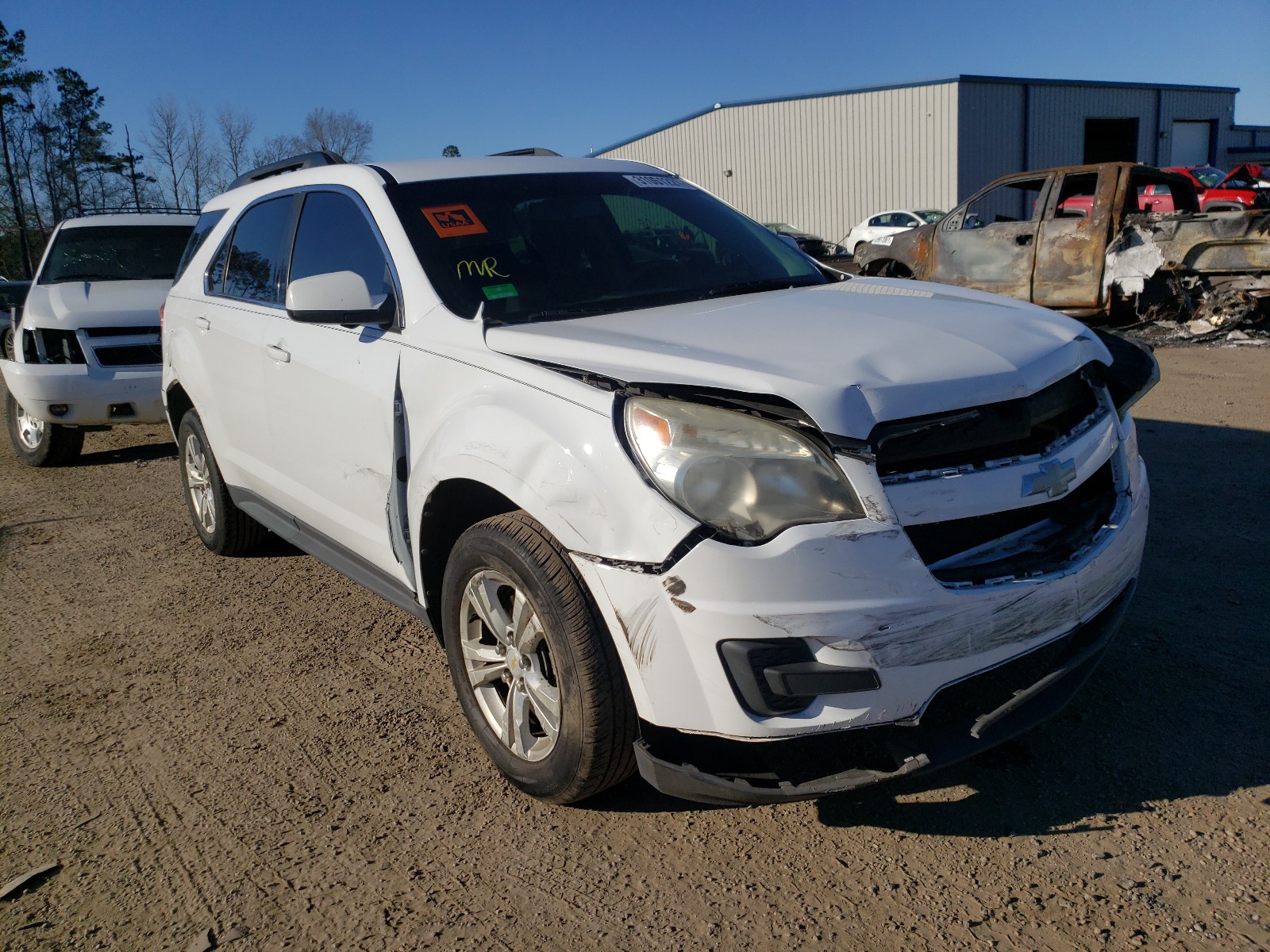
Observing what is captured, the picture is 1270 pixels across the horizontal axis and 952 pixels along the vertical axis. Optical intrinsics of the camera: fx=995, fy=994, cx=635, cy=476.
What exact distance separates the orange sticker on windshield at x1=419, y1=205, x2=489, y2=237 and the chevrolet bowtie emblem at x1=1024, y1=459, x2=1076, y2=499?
1963 millimetres

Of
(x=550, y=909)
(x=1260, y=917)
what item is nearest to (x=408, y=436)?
(x=550, y=909)

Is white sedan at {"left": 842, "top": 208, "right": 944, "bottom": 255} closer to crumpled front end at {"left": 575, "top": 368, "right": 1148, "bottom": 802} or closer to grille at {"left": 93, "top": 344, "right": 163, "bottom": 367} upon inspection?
grille at {"left": 93, "top": 344, "right": 163, "bottom": 367}

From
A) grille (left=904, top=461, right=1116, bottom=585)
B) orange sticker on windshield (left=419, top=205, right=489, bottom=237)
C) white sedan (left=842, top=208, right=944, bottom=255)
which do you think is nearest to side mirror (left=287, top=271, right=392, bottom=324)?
orange sticker on windshield (left=419, top=205, right=489, bottom=237)

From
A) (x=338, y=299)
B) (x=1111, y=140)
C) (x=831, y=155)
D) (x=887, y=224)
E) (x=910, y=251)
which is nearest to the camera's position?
(x=338, y=299)

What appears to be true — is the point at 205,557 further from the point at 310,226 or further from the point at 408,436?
the point at 408,436

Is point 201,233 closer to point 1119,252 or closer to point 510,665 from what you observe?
point 510,665

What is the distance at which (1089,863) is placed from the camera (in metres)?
2.36

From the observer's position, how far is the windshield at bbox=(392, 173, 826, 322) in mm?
3211

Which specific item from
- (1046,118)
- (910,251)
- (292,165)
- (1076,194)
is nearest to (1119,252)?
(1076,194)

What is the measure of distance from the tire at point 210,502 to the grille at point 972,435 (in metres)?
3.62

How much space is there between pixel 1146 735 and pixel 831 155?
114 feet

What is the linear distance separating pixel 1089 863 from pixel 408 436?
7.05ft

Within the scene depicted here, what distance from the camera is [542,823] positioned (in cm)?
270

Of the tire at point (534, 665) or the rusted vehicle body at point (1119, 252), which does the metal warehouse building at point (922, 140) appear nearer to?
the rusted vehicle body at point (1119, 252)
